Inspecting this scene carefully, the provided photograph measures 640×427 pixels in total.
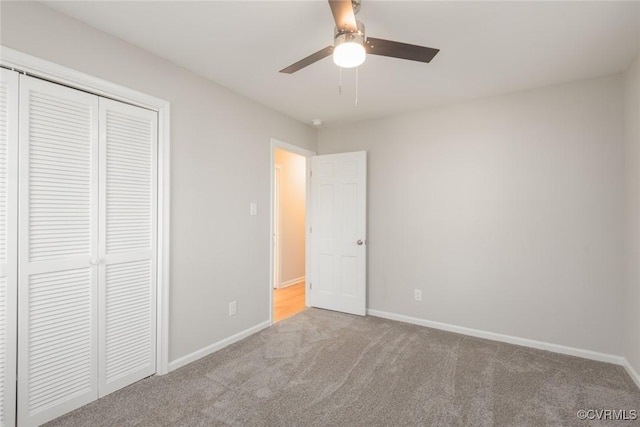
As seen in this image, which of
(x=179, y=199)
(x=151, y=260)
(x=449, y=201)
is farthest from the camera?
(x=449, y=201)

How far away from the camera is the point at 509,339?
302cm

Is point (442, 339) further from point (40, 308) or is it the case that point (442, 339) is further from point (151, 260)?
point (40, 308)

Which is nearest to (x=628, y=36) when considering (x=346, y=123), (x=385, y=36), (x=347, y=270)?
(x=385, y=36)

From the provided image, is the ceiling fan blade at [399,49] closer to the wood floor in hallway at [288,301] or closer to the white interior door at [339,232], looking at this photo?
the white interior door at [339,232]

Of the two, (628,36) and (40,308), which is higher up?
(628,36)

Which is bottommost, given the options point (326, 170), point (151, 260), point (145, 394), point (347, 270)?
point (145, 394)

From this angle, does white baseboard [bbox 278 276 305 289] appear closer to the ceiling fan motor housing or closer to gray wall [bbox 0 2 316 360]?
gray wall [bbox 0 2 316 360]

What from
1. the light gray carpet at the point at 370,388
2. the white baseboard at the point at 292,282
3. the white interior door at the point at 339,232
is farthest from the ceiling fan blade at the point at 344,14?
the white baseboard at the point at 292,282

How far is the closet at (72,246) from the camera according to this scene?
1.72m

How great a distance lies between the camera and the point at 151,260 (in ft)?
7.78

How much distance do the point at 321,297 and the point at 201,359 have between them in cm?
174

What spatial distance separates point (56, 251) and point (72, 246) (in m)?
0.08

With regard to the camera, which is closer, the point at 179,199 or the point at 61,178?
the point at 61,178

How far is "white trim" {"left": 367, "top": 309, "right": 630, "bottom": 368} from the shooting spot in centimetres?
266
